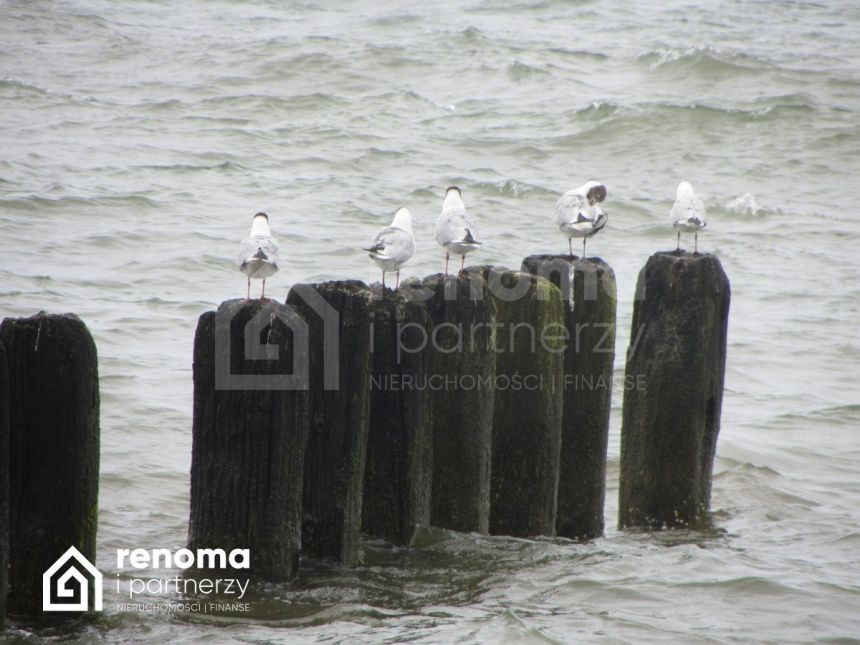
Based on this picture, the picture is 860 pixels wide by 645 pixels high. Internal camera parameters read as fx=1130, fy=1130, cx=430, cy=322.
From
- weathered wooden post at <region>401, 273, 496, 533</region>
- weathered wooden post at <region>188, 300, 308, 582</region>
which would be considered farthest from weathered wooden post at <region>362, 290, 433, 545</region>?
weathered wooden post at <region>188, 300, 308, 582</region>

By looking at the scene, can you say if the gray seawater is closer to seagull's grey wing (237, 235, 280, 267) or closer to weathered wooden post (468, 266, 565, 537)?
weathered wooden post (468, 266, 565, 537)

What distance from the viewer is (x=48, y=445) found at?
13.7 ft

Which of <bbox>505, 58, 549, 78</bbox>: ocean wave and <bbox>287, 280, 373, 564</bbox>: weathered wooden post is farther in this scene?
<bbox>505, 58, 549, 78</bbox>: ocean wave

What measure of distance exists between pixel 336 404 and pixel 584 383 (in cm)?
148

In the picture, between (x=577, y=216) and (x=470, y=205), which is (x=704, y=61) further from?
(x=577, y=216)

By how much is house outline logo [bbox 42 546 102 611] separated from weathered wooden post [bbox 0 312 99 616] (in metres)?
0.02

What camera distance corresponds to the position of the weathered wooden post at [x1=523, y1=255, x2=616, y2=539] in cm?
563

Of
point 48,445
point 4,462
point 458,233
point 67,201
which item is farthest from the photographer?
point 67,201

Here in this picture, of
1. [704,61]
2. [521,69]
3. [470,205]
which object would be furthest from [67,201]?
[704,61]

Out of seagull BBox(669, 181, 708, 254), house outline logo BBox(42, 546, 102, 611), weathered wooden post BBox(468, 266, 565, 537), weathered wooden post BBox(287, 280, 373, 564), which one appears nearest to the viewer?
house outline logo BBox(42, 546, 102, 611)

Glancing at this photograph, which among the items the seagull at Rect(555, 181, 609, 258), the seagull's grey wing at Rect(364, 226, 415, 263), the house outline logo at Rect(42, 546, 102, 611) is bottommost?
the house outline logo at Rect(42, 546, 102, 611)

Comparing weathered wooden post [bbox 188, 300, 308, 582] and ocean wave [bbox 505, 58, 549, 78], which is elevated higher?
ocean wave [bbox 505, 58, 549, 78]

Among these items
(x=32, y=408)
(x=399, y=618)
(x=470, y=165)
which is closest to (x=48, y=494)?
(x=32, y=408)

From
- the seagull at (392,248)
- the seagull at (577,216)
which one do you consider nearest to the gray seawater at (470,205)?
the seagull at (392,248)
